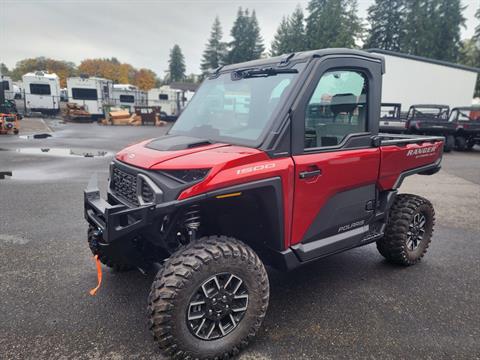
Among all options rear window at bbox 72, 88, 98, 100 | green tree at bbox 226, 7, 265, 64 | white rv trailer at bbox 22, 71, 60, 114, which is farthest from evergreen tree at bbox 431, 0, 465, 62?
white rv trailer at bbox 22, 71, 60, 114

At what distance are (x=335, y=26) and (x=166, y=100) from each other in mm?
29694

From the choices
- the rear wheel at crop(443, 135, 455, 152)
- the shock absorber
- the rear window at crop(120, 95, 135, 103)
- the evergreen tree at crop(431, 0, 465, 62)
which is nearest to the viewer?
the shock absorber

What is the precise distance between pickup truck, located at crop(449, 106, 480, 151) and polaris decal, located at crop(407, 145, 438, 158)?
13.9m

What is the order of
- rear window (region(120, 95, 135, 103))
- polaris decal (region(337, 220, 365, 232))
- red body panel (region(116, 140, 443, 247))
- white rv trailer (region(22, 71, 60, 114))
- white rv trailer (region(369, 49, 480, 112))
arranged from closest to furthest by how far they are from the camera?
red body panel (region(116, 140, 443, 247)) → polaris decal (region(337, 220, 365, 232)) → white rv trailer (region(369, 49, 480, 112)) → white rv trailer (region(22, 71, 60, 114)) → rear window (region(120, 95, 135, 103))

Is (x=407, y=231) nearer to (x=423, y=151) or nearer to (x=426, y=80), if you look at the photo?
(x=423, y=151)

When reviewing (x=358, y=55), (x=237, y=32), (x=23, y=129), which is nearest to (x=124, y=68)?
(x=237, y=32)

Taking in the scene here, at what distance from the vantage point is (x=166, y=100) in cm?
3541

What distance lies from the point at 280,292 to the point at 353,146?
61.5 inches

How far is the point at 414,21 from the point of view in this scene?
48.8 meters

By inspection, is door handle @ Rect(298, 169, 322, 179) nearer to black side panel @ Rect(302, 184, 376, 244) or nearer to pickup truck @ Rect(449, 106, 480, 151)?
black side panel @ Rect(302, 184, 376, 244)

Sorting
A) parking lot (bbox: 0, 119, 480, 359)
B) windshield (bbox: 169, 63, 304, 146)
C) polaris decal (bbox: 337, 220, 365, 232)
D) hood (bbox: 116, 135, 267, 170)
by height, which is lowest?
parking lot (bbox: 0, 119, 480, 359)

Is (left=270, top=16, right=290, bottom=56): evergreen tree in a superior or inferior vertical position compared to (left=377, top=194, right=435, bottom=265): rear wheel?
superior

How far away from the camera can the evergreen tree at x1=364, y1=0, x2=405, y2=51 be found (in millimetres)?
53469

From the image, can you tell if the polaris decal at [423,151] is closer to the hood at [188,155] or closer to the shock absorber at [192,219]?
the hood at [188,155]
